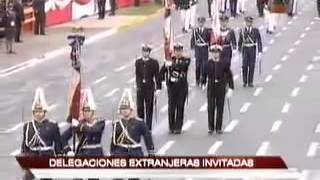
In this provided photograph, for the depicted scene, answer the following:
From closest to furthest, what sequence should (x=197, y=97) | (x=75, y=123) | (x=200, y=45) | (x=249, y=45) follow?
(x=75, y=123)
(x=197, y=97)
(x=249, y=45)
(x=200, y=45)

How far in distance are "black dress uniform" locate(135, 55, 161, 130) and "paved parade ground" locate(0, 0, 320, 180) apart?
0.67 meters

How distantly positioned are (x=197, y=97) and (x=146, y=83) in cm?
605

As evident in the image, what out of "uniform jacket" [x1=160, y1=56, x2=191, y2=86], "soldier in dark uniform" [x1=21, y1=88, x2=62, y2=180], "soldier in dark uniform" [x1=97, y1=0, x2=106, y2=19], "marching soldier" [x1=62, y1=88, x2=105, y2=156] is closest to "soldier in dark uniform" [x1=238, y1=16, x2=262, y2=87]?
"uniform jacket" [x1=160, y1=56, x2=191, y2=86]

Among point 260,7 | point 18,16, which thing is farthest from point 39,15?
point 260,7

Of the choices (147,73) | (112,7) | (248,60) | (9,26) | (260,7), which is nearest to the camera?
(147,73)

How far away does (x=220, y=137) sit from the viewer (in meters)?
24.9

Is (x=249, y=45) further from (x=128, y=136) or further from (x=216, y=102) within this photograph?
(x=128, y=136)

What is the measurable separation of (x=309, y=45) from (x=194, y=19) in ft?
28.2

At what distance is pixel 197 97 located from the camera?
30.6 m

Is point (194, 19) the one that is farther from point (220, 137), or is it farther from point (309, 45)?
point (220, 137)

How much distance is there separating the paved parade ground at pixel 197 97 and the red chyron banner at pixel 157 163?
6.95 metres

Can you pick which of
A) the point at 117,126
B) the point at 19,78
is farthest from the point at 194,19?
the point at 117,126

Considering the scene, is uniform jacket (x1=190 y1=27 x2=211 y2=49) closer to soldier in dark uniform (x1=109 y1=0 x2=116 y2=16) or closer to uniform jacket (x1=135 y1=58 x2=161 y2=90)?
uniform jacket (x1=135 y1=58 x2=161 y2=90)

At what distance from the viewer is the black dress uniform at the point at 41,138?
1683 cm
